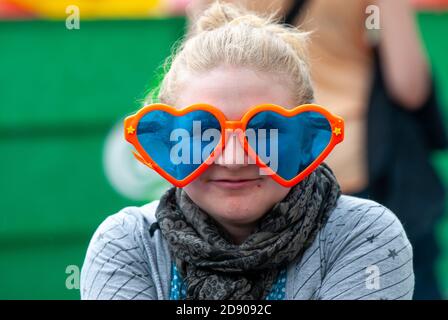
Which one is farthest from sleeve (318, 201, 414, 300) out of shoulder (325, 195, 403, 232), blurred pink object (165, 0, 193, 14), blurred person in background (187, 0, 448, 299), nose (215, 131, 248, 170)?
blurred pink object (165, 0, 193, 14)

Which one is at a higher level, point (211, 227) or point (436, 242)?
point (211, 227)

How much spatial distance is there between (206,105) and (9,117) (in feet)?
10.8

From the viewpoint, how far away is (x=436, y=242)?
3.35 meters

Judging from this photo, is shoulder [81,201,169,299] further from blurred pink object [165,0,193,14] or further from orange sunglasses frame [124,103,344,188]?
blurred pink object [165,0,193,14]

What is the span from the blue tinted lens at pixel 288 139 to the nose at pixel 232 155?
0.02 meters

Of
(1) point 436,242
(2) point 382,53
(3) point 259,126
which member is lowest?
(1) point 436,242

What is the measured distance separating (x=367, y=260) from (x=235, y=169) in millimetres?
337

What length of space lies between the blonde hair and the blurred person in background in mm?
1102

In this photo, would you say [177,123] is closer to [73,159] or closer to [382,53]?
[382,53]

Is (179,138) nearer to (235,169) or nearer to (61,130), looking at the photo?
(235,169)

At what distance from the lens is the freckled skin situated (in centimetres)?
188

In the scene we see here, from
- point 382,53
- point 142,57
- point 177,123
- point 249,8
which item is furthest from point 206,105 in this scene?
point 142,57

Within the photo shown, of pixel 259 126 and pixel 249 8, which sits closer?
pixel 259 126

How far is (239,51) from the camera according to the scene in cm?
195
